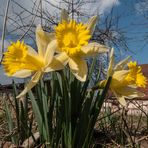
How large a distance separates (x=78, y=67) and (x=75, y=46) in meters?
0.07

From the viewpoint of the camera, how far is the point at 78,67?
1229 millimetres

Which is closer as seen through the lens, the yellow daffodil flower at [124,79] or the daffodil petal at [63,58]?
the daffodil petal at [63,58]

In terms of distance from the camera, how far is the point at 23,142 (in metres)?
1.61

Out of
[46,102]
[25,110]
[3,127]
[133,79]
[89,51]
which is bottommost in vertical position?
[3,127]

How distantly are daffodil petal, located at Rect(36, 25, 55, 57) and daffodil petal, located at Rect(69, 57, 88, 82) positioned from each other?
11 cm

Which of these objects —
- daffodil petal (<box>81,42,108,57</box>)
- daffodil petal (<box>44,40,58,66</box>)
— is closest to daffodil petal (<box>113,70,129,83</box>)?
daffodil petal (<box>81,42,108,57</box>)

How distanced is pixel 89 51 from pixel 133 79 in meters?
0.21

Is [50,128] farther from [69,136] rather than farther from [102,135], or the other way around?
[102,135]

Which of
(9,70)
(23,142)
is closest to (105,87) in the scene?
(9,70)

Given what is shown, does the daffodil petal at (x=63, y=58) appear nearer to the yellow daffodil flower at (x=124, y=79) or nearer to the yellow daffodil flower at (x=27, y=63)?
the yellow daffodil flower at (x=27, y=63)

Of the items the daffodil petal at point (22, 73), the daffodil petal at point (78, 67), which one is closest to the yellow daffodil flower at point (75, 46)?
the daffodil petal at point (78, 67)

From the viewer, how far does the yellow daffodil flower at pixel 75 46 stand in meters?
1.20

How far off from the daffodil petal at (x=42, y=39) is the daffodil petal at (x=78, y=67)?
111 millimetres

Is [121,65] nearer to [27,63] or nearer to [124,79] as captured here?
[124,79]
